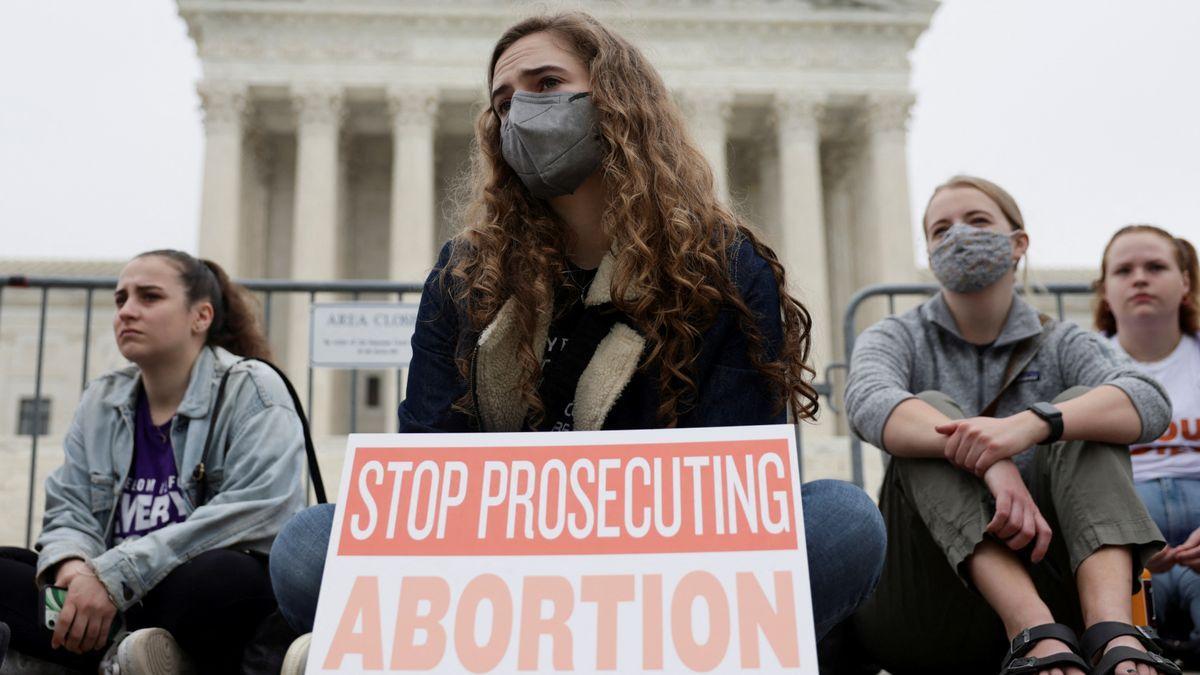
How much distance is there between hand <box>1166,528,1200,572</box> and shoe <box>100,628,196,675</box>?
355 centimetres

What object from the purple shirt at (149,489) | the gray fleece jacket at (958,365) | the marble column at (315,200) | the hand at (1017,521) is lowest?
the hand at (1017,521)

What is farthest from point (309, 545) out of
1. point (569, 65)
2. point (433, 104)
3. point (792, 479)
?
point (433, 104)

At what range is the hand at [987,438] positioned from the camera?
3.17 m

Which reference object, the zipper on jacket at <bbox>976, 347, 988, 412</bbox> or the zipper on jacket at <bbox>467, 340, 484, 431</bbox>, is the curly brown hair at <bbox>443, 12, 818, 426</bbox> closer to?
the zipper on jacket at <bbox>467, 340, 484, 431</bbox>

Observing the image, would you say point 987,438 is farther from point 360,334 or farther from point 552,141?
point 360,334

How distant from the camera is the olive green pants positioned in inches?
123

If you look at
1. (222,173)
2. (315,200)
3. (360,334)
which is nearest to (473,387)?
(360,334)

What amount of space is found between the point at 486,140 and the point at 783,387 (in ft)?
3.98

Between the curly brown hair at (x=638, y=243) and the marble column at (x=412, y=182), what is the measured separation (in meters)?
26.7

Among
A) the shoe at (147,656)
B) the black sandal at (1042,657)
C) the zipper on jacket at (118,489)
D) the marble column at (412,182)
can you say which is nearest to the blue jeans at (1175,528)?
the black sandal at (1042,657)

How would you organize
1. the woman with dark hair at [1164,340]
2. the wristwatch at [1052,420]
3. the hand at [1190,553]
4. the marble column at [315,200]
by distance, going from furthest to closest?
the marble column at [315,200] → the woman with dark hair at [1164,340] → the hand at [1190,553] → the wristwatch at [1052,420]

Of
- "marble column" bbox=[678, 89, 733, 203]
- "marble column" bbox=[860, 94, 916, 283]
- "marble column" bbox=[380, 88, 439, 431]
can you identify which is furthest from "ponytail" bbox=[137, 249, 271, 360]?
"marble column" bbox=[860, 94, 916, 283]

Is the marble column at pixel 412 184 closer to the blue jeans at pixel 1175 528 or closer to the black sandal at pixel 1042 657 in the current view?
the blue jeans at pixel 1175 528

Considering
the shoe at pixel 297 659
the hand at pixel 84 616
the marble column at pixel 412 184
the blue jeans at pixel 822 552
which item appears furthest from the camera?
the marble column at pixel 412 184
